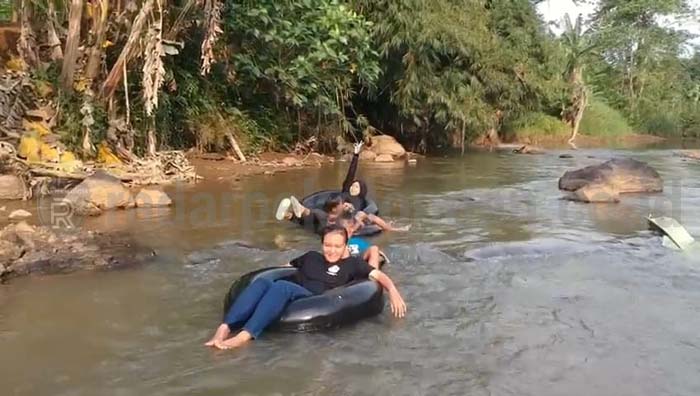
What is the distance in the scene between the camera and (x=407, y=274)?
7387mm

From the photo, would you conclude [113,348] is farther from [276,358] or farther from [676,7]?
[676,7]

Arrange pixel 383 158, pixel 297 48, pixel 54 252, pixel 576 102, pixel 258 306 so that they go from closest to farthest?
pixel 258 306 → pixel 54 252 → pixel 297 48 → pixel 383 158 → pixel 576 102

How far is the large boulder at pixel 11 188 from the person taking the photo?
1081 centimetres

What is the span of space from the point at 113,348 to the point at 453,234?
17.4ft

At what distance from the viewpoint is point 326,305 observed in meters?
5.47

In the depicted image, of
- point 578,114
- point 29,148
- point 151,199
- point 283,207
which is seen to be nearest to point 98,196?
point 151,199

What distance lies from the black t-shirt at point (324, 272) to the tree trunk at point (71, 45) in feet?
28.9

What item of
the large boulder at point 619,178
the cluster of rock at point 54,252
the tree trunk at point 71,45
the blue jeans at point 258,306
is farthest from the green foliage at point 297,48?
the blue jeans at point 258,306

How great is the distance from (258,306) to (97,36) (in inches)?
375

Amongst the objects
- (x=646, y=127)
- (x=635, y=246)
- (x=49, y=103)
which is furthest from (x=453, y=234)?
(x=646, y=127)

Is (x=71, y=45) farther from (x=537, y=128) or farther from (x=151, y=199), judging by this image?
(x=537, y=128)

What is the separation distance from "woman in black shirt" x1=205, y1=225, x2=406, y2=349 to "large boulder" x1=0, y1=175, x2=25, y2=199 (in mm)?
6620

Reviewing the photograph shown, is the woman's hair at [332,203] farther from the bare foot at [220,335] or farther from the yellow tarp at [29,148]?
the yellow tarp at [29,148]

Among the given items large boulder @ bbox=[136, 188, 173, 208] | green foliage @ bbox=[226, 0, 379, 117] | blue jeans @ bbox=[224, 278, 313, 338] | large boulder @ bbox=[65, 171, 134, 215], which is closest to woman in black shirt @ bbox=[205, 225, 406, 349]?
blue jeans @ bbox=[224, 278, 313, 338]
